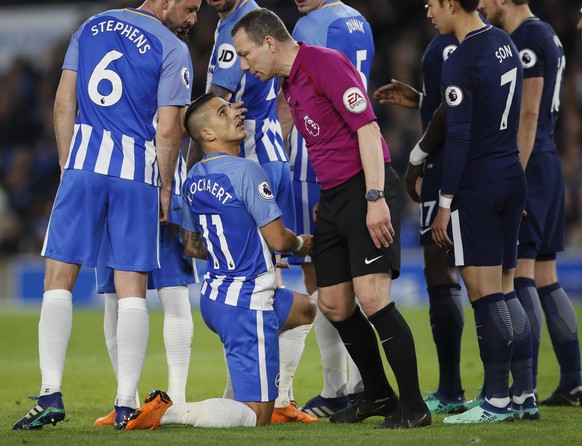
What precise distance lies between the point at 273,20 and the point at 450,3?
0.96 metres

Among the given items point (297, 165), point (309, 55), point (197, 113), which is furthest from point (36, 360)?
point (309, 55)

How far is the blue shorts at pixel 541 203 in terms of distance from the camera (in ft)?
21.2

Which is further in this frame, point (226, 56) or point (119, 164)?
point (226, 56)

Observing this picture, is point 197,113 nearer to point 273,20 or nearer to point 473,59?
point 273,20

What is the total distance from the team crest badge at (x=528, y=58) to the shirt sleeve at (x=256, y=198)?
2027 millimetres

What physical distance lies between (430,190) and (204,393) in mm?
2296

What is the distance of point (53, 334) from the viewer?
530cm

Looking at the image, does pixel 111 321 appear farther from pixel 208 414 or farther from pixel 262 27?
pixel 262 27

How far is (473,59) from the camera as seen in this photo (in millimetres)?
5273

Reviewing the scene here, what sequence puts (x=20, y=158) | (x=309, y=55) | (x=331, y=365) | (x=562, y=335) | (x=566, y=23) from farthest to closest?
(x=20, y=158)
(x=566, y=23)
(x=562, y=335)
(x=331, y=365)
(x=309, y=55)

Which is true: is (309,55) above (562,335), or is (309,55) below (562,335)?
above

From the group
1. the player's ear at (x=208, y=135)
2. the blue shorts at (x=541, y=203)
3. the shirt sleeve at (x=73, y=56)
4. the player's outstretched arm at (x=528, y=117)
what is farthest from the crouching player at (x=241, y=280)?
the blue shorts at (x=541, y=203)

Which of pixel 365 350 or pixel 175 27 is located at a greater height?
pixel 175 27

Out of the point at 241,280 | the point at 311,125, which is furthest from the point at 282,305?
the point at 311,125
